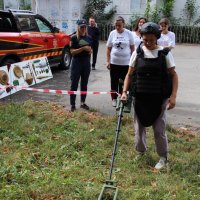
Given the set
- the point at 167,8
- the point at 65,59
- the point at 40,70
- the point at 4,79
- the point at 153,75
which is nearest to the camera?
the point at 153,75

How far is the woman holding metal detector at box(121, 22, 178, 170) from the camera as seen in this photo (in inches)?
156

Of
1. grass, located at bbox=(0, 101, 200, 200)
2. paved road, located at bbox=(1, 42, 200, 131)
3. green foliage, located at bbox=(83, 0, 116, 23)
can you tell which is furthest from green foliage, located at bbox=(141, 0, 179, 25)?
grass, located at bbox=(0, 101, 200, 200)

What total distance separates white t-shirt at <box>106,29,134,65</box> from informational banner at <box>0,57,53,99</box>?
237 centimetres

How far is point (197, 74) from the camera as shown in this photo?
11.5 meters

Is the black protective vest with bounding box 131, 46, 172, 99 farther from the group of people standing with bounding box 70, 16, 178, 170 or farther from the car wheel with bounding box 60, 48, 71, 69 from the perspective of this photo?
the car wheel with bounding box 60, 48, 71, 69

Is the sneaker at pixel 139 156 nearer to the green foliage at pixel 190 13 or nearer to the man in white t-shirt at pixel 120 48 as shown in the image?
the man in white t-shirt at pixel 120 48

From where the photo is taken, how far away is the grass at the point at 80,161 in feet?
12.4

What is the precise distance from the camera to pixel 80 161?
180 inches

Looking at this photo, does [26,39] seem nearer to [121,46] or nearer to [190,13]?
[121,46]

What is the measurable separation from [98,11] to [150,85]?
70.1ft

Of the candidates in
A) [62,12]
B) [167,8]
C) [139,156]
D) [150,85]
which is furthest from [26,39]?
[167,8]

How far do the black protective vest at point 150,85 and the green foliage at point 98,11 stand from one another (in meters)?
20.6

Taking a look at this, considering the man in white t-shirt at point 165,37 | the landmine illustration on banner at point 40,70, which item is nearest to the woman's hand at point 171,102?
the man in white t-shirt at point 165,37

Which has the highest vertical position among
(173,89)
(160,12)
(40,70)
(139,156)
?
(160,12)
